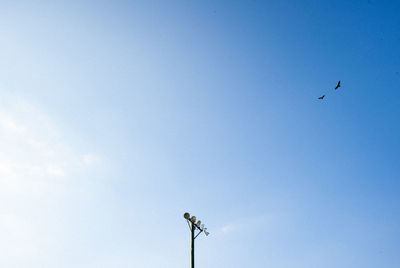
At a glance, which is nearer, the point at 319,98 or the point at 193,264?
the point at 193,264

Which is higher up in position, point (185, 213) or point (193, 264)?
point (185, 213)

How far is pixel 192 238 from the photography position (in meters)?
12.6

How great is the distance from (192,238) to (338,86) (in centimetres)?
1124

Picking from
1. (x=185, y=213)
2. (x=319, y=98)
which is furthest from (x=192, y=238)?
(x=319, y=98)

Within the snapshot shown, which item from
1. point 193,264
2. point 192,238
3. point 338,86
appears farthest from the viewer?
point 338,86

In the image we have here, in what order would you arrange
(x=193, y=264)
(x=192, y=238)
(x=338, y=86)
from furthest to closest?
(x=338, y=86)
(x=192, y=238)
(x=193, y=264)

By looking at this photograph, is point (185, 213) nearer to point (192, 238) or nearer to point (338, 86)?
point (192, 238)

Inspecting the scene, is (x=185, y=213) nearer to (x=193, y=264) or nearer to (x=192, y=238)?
(x=192, y=238)

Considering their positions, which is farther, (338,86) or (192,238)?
(338,86)

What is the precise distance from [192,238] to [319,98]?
412 inches

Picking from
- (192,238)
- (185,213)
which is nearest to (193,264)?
(192,238)

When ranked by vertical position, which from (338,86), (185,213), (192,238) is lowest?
(192,238)

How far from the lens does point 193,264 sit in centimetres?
1155

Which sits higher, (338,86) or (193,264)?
(338,86)
